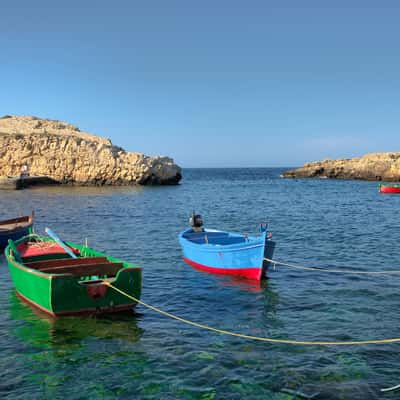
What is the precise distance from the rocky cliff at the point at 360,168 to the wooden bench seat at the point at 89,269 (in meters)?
87.1

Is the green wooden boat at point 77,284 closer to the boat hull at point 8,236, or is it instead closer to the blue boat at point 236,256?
the blue boat at point 236,256

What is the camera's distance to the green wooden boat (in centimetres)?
1153

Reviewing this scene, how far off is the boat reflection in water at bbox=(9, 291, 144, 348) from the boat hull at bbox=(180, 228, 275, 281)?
5383 millimetres

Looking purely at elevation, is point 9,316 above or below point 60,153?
below

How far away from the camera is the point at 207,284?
52.5 ft

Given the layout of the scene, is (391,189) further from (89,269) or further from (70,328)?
(70,328)

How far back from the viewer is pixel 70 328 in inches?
441

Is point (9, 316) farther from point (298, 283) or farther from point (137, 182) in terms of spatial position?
point (137, 182)

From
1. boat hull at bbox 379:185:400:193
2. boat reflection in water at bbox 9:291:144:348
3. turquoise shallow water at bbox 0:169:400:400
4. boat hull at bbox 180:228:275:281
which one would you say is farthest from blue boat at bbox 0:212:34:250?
boat hull at bbox 379:185:400:193

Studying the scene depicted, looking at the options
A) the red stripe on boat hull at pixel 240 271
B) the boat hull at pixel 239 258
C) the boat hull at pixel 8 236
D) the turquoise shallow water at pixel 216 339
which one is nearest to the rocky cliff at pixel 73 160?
the boat hull at pixel 8 236

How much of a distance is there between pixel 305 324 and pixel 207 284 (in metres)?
5.11

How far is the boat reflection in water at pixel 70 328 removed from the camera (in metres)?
10.6

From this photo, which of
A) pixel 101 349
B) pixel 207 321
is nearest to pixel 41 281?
pixel 101 349

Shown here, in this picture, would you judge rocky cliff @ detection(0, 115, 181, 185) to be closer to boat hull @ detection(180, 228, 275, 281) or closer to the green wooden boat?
boat hull @ detection(180, 228, 275, 281)
